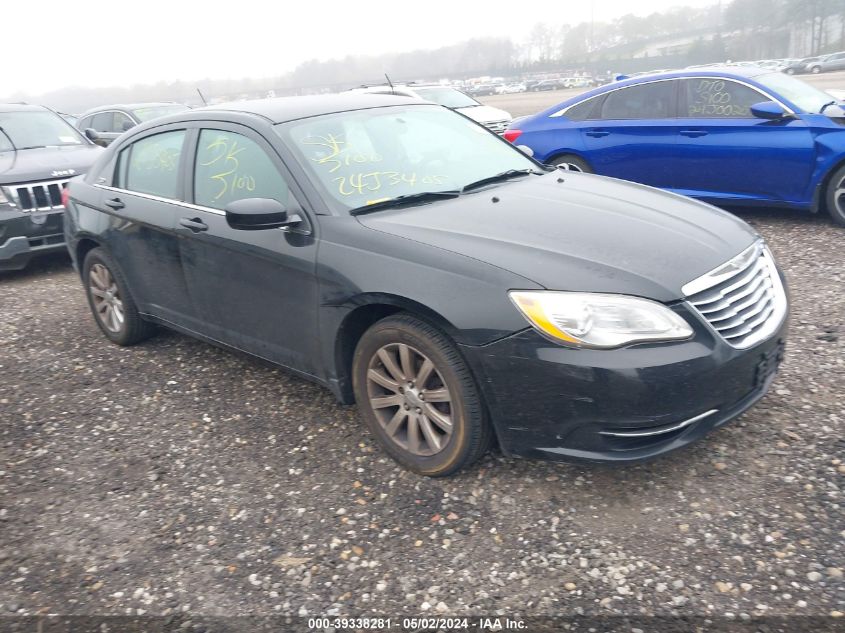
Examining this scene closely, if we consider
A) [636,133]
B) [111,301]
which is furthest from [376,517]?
[636,133]

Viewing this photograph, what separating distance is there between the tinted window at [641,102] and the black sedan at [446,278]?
3456mm

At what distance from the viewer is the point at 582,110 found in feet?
26.0

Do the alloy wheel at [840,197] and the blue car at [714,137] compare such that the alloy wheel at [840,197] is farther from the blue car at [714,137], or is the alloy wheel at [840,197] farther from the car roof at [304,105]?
the car roof at [304,105]

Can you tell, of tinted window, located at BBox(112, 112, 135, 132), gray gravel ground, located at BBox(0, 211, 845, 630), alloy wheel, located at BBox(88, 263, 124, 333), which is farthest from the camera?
tinted window, located at BBox(112, 112, 135, 132)

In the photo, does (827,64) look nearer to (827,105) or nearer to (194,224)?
(827,105)

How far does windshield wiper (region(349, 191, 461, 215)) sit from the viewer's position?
3.49 metres

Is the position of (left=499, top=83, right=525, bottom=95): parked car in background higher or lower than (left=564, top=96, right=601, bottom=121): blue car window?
lower

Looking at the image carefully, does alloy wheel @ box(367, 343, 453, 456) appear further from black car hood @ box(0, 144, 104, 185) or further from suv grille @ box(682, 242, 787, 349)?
black car hood @ box(0, 144, 104, 185)

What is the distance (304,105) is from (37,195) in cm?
427

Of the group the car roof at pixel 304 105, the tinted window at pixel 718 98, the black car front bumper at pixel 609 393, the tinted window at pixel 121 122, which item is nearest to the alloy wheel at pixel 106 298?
the car roof at pixel 304 105

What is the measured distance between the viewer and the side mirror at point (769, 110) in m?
6.51

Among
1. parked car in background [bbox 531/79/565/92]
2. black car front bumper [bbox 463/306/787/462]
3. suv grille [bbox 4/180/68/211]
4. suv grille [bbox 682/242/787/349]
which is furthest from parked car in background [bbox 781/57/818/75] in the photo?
black car front bumper [bbox 463/306/787/462]

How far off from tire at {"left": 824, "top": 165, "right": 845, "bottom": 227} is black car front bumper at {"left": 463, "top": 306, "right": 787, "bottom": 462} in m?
4.26

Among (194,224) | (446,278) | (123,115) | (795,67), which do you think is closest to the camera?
(446,278)
